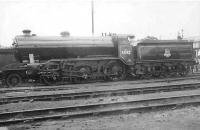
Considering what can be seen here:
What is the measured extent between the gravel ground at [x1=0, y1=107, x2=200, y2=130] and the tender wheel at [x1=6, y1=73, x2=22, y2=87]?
24.5 feet

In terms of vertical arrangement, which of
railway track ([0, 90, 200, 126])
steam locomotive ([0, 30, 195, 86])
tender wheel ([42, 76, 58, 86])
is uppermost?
steam locomotive ([0, 30, 195, 86])

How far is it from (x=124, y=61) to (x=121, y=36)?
5.17 ft

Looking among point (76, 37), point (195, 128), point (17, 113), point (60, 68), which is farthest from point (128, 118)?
point (76, 37)

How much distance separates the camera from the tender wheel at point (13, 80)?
12758 millimetres

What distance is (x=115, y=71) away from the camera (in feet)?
45.7

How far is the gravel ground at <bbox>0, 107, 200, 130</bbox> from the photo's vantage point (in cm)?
→ 565

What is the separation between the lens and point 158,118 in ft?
20.7

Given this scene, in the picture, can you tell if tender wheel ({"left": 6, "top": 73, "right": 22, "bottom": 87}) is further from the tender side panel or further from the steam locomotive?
the tender side panel

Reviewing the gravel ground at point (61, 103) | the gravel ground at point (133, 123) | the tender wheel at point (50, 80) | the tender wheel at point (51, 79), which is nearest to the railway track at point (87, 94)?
the gravel ground at point (61, 103)

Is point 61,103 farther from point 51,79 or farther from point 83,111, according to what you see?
point 51,79

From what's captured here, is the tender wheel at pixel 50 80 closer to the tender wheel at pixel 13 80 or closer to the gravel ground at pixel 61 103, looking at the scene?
the tender wheel at pixel 13 80

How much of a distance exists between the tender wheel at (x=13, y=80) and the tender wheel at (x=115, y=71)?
4.90m

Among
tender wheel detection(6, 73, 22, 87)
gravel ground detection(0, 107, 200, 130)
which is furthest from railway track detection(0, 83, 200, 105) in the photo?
tender wheel detection(6, 73, 22, 87)

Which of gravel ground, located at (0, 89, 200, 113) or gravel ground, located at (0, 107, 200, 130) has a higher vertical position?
gravel ground, located at (0, 107, 200, 130)
